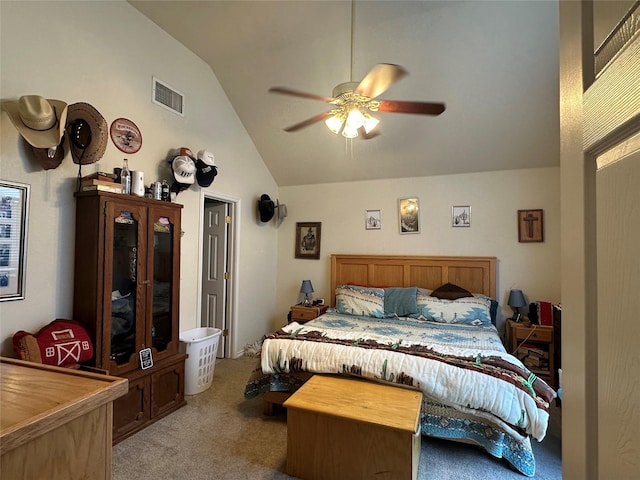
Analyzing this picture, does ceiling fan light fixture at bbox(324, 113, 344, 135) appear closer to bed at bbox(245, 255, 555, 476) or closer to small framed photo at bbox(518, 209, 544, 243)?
bed at bbox(245, 255, 555, 476)

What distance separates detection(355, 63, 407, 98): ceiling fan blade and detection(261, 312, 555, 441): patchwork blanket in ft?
6.12

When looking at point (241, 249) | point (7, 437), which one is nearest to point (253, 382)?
point (241, 249)

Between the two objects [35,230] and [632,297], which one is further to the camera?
[35,230]

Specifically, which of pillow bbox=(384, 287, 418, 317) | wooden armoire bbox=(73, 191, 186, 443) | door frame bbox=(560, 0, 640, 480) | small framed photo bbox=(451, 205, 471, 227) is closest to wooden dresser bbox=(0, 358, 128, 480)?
door frame bbox=(560, 0, 640, 480)

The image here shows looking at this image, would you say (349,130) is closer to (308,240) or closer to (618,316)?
(618,316)

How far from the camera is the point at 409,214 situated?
4344 mm

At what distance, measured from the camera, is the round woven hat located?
2168 mm

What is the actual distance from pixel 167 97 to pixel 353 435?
3335 millimetres

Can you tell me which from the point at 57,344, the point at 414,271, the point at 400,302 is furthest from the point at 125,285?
the point at 414,271

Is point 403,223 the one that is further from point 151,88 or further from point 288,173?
point 151,88

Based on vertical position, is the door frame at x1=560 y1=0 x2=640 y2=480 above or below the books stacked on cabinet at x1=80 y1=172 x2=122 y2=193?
below

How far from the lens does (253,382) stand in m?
2.71

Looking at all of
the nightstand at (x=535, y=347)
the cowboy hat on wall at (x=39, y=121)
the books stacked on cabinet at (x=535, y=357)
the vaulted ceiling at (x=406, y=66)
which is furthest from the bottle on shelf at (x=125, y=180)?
the books stacked on cabinet at (x=535, y=357)

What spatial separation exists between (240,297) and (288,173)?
1.98m
